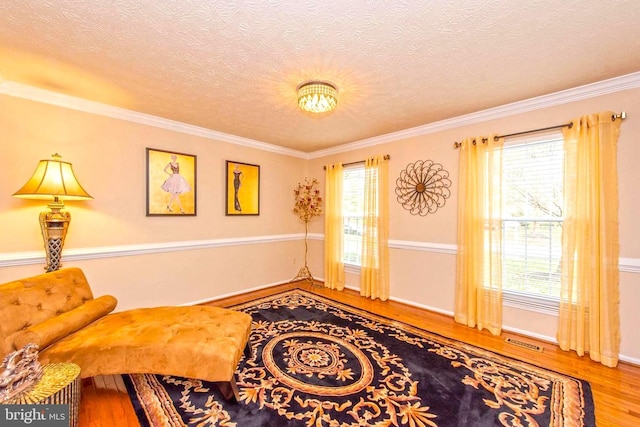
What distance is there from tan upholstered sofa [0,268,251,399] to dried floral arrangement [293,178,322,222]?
9.94ft

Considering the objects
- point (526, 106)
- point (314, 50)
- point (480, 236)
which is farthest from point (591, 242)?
point (314, 50)

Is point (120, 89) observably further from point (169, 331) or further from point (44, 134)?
point (169, 331)

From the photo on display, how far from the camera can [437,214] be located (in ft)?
11.6

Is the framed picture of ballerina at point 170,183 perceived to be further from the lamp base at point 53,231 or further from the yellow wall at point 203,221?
the lamp base at point 53,231

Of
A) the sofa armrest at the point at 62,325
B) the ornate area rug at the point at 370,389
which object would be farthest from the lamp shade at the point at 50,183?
the ornate area rug at the point at 370,389

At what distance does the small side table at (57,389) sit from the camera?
1.33 meters

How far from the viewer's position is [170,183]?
11.4ft

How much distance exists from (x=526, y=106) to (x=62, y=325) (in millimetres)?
4527

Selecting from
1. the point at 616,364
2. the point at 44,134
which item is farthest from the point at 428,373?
the point at 44,134

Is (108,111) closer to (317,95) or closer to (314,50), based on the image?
(317,95)

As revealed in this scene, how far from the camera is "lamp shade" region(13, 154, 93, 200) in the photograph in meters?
2.29

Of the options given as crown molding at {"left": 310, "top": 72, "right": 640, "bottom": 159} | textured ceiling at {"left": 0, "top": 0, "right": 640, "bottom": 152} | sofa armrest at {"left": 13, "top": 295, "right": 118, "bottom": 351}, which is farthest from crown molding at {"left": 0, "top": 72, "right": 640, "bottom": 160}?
sofa armrest at {"left": 13, "top": 295, "right": 118, "bottom": 351}

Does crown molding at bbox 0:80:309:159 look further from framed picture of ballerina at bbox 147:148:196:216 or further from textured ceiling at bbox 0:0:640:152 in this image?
framed picture of ballerina at bbox 147:148:196:216

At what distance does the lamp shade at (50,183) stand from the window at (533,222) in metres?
4.38
